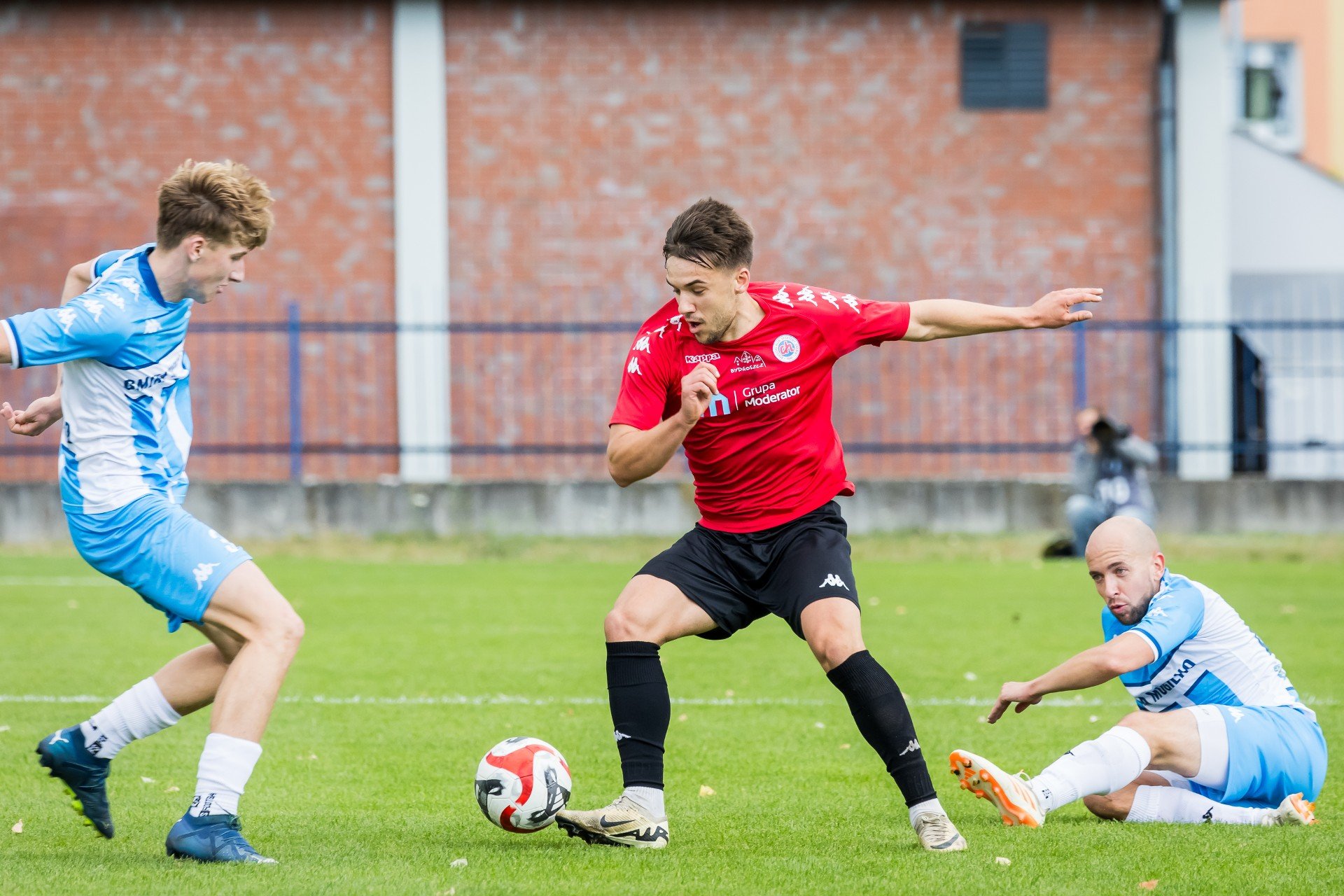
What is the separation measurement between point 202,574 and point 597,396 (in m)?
12.9

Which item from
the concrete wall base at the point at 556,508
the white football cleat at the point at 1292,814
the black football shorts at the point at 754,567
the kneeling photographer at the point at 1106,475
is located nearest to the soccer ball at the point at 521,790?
the black football shorts at the point at 754,567

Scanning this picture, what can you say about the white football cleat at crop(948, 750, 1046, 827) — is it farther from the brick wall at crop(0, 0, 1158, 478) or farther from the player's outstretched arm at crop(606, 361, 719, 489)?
the brick wall at crop(0, 0, 1158, 478)

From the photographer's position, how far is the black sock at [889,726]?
14.7ft

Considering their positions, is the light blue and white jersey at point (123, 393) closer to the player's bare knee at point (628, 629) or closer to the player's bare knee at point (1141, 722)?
the player's bare knee at point (628, 629)

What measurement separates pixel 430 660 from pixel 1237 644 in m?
4.82

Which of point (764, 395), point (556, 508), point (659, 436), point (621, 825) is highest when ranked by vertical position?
point (764, 395)

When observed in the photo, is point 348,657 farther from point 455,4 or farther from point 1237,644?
point 455,4

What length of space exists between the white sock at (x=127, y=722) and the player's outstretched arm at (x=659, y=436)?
1.53 m

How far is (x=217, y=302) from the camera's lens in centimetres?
1697

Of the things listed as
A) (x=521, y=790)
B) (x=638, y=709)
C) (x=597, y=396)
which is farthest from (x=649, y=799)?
(x=597, y=396)

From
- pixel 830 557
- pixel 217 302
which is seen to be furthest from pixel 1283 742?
pixel 217 302

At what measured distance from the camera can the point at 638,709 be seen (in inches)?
185

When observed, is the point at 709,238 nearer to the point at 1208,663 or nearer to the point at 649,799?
the point at 649,799

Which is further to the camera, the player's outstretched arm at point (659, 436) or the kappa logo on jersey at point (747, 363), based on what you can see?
the kappa logo on jersey at point (747, 363)
